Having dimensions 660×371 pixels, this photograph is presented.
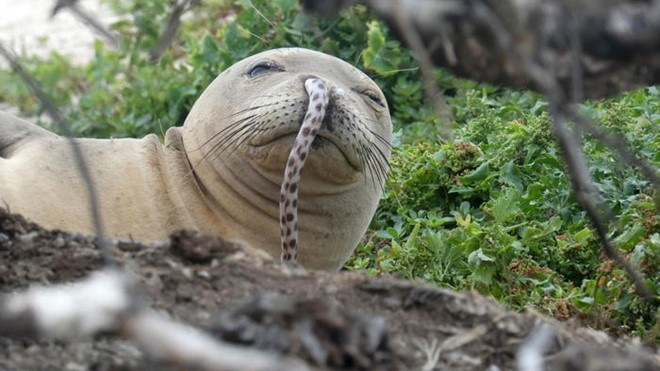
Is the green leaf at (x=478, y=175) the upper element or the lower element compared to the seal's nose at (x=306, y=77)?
lower

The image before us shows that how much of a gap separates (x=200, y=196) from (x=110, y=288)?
366 cm

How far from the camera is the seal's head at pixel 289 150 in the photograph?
5.41 meters

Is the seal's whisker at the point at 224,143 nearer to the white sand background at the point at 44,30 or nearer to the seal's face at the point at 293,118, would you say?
the seal's face at the point at 293,118

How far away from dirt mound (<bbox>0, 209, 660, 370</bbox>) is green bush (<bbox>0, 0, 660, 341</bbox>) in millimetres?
1576

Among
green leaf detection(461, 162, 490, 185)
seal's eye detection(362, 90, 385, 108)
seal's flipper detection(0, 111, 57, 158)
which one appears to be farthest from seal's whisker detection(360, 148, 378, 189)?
seal's flipper detection(0, 111, 57, 158)

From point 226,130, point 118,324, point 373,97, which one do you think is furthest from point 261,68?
point 118,324

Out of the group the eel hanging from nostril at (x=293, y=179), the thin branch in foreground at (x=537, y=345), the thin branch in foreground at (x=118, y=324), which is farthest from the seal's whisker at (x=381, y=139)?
the thin branch in foreground at (x=118, y=324)

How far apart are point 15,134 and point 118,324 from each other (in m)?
4.13

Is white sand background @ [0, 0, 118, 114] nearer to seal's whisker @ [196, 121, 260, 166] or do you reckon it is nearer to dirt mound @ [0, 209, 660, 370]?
seal's whisker @ [196, 121, 260, 166]

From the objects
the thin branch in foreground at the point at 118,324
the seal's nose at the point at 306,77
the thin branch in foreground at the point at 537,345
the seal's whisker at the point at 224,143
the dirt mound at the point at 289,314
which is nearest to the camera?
the thin branch in foreground at the point at 118,324

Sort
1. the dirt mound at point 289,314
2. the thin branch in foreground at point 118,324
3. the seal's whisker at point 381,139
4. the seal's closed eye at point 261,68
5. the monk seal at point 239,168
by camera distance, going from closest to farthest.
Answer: the thin branch in foreground at point 118,324 < the dirt mound at point 289,314 < the monk seal at point 239,168 < the seal's whisker at point 381,139 < the seal's closed eye at point 261,68

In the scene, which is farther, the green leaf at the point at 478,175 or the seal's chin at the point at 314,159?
the green leaf at the point at 478,175

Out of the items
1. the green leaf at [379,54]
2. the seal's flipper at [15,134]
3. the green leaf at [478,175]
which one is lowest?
the seal's flipper at [15,134]

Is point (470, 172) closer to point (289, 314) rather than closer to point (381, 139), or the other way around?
point (381, 139)
